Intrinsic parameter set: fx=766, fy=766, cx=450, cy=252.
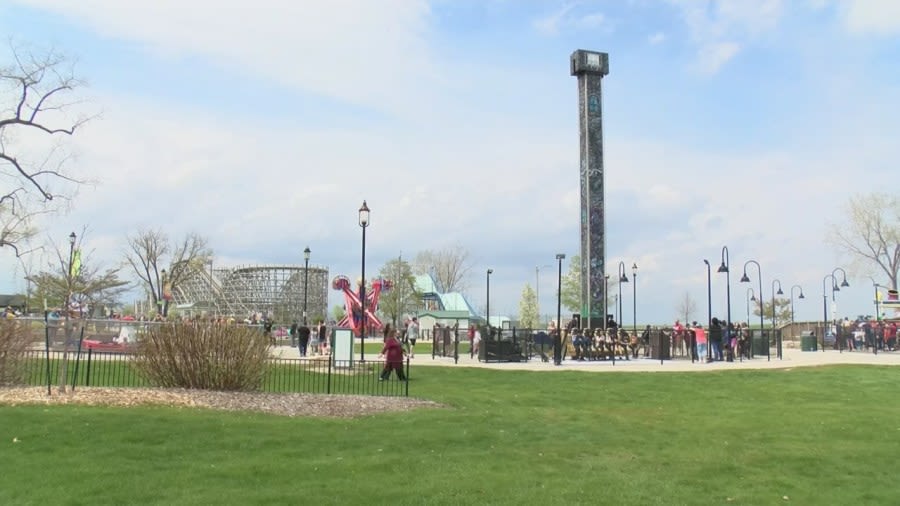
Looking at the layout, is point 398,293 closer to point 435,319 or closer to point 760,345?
point 435,319

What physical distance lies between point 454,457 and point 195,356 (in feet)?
22.6

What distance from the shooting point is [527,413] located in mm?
14891

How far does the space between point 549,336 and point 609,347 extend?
276 centimetres

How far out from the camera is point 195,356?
14.6m

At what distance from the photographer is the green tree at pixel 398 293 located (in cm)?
9412

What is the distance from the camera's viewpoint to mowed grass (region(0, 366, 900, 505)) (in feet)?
25.9

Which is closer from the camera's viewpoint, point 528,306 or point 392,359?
point 392,359

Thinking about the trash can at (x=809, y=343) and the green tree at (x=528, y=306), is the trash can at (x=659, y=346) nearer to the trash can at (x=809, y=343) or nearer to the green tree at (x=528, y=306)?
the trash can at (x=809, y=343)

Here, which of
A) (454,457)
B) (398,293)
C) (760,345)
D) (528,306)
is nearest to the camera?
(454,457)

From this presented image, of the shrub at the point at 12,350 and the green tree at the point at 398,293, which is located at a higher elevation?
the green tree at the point at 398,293

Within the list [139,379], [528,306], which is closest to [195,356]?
[139,379]

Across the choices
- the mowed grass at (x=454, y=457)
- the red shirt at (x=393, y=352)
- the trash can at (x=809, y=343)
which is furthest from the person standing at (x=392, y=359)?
the trash can at (x=809, y=343)

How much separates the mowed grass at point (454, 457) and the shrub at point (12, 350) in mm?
3475

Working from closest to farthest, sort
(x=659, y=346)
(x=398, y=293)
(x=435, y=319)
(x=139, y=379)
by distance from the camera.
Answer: (x=139, y=379) → (x=659, y=346) → (x=435, y=319) → (x=398, y=293)
